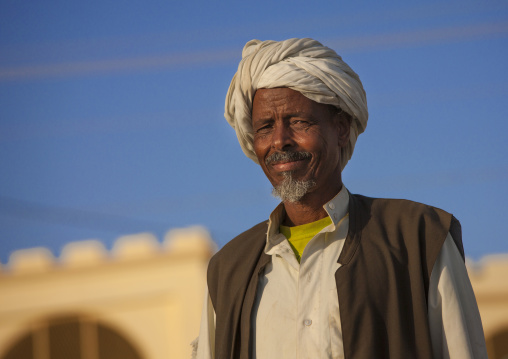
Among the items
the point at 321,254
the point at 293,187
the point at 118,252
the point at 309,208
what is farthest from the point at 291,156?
the point at 118,252

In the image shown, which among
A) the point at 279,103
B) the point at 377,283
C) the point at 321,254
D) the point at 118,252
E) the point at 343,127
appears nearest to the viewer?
the point at 377,283

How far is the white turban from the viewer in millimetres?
3355

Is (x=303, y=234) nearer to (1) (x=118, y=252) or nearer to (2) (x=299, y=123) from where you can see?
(2) (x=299, y=123)

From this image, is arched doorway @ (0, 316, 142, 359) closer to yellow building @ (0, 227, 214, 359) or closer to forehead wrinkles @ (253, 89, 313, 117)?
yellow building @ (0, 227, 214, 359)

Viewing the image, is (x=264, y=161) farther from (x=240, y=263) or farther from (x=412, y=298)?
(x=412, y=298)

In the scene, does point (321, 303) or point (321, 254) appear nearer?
point (321, 303)

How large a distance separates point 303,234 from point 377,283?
45cm

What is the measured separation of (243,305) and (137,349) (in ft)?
43.7

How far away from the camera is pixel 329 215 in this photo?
3324 millimetres

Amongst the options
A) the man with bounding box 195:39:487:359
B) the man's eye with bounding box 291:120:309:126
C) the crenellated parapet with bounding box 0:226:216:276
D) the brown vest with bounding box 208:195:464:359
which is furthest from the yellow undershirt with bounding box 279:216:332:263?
the crenellated parapet with bounding box 0:226:216:276

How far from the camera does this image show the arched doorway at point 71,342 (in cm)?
1639

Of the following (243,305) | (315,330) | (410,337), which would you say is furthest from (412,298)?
(243,305)

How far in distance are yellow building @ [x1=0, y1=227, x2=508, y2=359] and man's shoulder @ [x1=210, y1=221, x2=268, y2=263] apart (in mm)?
12128

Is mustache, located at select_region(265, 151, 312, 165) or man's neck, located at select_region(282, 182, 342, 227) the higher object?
mustache, located at select_region(265, 151, 312, 165)
